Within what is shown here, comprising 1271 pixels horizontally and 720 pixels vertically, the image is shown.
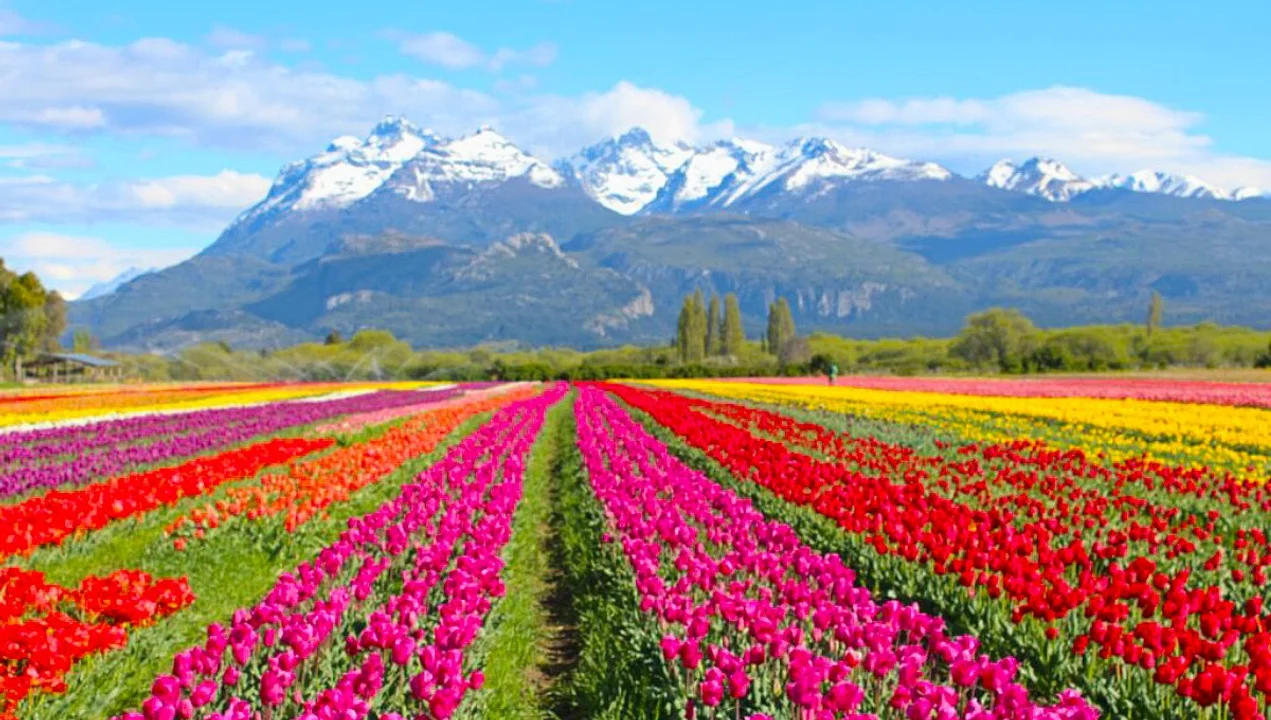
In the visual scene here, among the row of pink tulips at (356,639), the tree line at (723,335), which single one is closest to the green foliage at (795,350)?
the tree line at (723,335)

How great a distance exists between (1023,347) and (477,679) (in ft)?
387

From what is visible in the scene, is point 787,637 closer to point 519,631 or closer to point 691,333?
point 519,631

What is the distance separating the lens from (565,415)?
35.5m

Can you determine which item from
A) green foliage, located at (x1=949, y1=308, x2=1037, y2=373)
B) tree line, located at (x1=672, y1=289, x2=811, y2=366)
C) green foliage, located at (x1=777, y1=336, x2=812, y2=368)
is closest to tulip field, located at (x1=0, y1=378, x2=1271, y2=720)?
green foliage, located at (x1=949, y1=308, x2=1037, y2=373)

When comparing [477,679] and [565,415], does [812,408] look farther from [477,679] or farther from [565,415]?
[477,679]

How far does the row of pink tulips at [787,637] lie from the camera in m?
5.08

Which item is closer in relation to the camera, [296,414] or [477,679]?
[477,679]

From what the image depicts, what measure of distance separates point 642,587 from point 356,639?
2.08 meters

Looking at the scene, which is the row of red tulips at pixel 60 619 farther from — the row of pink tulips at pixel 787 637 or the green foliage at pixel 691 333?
the green foliage at pixel 691 333

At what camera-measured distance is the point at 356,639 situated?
641 centimetres

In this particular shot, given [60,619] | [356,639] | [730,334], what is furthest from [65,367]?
[356,639]

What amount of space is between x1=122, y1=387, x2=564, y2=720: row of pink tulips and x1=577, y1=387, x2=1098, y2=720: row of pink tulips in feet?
4.05

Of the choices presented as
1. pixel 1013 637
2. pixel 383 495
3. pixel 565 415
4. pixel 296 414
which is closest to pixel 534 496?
pixel 383 495

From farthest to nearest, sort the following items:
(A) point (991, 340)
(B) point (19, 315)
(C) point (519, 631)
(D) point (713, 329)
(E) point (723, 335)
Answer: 1. (D) point (713, 329)
2. (E) point (723, 335)
3. (A) point (991, 340)
4. (B) point (19, 315)
5. (C) point (519, 631)
